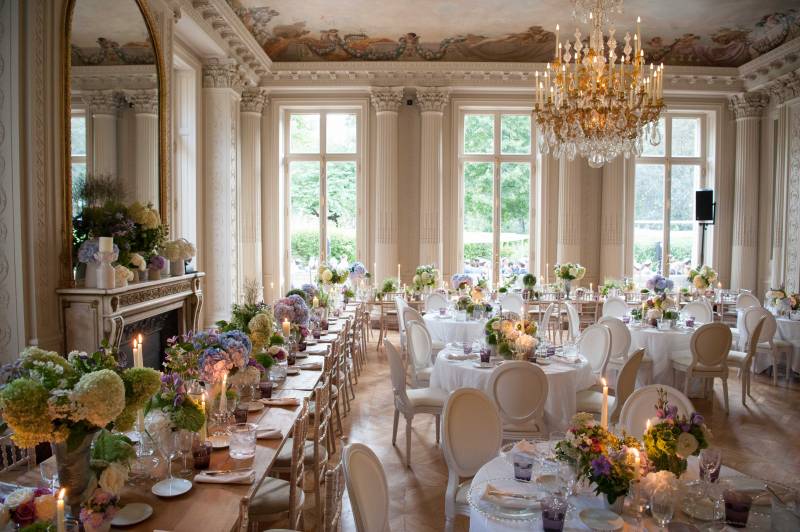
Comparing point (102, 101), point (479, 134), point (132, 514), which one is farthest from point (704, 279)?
point (132, 514)

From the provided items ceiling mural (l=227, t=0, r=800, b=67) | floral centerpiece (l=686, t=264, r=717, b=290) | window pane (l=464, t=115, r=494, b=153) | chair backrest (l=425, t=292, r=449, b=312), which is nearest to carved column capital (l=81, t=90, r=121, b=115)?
ceiling mural (l=227, t=0, r=800, b=67)

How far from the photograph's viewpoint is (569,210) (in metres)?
11.7

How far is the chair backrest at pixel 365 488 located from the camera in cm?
234

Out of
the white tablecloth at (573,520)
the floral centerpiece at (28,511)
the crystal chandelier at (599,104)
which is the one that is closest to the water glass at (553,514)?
the white tablecloth at (573,520)

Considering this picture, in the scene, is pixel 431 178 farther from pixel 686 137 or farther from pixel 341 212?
pixel 686 137

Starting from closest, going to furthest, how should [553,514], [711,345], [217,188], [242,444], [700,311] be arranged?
[553,514] < [242,444] < [711,345] < [700,311] < [217,188]

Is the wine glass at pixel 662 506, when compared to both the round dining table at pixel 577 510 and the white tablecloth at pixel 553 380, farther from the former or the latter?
the white tablecloth at pixel 553 380

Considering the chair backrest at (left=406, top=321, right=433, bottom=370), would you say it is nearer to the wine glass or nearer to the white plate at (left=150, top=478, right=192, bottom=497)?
the white plate at (left=150, top=478, right=192, bottom=497)

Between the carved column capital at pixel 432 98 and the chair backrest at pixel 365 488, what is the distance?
9.72 metres

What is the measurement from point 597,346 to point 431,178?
624cm

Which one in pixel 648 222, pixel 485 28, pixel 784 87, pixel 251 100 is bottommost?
pixel 648 222

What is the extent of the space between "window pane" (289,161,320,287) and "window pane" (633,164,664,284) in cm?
647

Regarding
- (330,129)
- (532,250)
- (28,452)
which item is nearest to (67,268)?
(28,452)

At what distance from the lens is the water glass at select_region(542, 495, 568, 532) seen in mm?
2281
